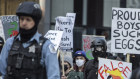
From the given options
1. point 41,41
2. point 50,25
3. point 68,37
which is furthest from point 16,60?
point 50,25

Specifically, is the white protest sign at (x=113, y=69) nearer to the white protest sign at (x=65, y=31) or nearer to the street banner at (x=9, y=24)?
the white protest sign at (x=65, y=31)

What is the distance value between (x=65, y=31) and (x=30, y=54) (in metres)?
6.59

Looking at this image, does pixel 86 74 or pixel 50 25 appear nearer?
pixel 86 74

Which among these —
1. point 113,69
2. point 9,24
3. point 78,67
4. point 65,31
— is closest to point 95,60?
point 113,69

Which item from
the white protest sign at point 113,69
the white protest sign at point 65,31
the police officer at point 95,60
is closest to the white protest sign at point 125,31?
Answer: the police officer at point 95,60

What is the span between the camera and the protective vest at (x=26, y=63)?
4953 millimetres

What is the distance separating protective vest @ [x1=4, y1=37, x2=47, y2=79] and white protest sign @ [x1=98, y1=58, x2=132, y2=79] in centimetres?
373

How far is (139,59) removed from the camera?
13.0 m

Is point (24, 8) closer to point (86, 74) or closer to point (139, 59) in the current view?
point (86, 74)

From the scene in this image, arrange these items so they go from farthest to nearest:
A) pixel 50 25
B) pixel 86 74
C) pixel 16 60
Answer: pixel 50 25 < pixel 86 74 < pixel 16 60

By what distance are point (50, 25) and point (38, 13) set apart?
13.6 metres

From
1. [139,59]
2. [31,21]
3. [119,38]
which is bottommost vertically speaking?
[139,59]

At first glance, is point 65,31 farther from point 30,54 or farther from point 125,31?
point 30,54

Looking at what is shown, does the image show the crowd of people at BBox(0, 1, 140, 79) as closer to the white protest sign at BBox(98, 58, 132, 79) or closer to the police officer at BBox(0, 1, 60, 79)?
the police officer at BBox(0, 1, 60, 79)
